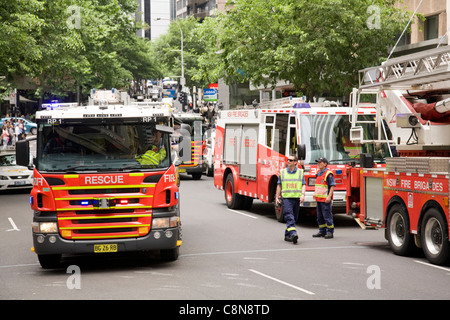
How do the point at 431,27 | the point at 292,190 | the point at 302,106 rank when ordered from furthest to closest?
the point at 431,27 → the point at 302,106 → the point at 292,190

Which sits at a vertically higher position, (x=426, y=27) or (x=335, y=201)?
(x=426, y=27)

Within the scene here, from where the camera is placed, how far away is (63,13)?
3145 centimetres

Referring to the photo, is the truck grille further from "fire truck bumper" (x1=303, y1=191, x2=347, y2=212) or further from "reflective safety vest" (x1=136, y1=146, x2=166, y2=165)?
"fire truck bumper" (x1=303, y1=191, x2=347, y2=212)

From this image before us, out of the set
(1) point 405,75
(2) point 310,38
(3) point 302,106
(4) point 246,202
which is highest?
(2) point 310,38

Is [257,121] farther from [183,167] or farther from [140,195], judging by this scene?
[183,167]

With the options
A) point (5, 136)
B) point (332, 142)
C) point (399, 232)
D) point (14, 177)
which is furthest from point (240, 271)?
point (5, 136)

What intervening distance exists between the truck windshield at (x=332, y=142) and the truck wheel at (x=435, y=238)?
575cm

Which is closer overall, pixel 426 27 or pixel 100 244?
pixel 100 244

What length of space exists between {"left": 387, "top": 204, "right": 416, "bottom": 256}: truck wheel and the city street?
0.66 ft

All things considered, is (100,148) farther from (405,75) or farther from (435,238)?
(405,75)

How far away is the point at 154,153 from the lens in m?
12.2

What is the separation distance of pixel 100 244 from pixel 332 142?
26.0 feet

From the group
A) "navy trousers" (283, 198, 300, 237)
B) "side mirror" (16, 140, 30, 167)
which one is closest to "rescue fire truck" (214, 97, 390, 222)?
"navy trousers" (283, 198, 300, 237)
